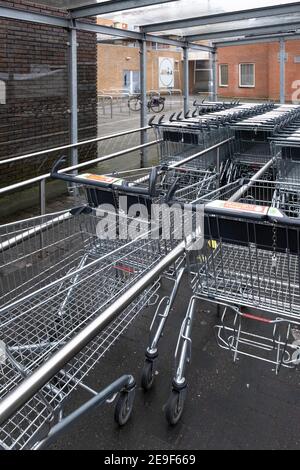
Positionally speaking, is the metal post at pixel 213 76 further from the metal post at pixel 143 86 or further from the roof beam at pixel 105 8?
the roof beam at pixel 105 8

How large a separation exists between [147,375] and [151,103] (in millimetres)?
6672

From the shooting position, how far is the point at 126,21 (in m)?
6.49

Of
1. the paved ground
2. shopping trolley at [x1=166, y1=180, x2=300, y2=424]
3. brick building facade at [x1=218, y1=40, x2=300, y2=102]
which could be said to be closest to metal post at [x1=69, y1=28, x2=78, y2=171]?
the paved ground

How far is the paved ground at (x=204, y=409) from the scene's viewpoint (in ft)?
6.77

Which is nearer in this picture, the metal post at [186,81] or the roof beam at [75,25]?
the roof beam at [75,25]

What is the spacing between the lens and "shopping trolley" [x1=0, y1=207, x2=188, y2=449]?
1.47 m

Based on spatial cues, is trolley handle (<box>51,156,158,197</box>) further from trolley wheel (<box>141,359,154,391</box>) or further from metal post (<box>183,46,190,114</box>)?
metal post (<box>183,46,190,114</box>)

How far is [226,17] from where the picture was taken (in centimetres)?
650

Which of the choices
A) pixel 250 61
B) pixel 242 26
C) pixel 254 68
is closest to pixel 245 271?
pixel 242 26

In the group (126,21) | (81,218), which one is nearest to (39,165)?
(126,21)

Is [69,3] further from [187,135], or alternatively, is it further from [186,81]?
[186,81]

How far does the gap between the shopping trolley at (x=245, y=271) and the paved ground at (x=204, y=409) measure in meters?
0.12

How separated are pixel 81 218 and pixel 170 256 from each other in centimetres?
106

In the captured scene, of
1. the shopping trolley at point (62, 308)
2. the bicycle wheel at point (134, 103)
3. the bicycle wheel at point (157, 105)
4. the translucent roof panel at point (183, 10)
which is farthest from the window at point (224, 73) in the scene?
the shopping trolley at point (62, 308)
